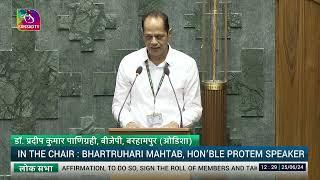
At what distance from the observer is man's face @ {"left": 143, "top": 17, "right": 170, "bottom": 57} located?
4.24 metres

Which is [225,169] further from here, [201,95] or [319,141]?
[319,141]

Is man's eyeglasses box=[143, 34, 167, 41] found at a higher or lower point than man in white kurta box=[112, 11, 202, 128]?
higher

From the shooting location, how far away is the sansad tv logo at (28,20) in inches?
201

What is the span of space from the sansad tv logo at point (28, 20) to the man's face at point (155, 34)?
1.20 meters

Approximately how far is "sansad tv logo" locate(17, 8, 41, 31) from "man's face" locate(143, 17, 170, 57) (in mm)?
1203

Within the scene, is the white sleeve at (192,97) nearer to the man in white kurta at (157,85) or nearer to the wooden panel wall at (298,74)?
the man in white kurta at (157,85)

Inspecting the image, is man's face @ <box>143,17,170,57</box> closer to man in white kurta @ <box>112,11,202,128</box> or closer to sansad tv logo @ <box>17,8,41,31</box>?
man in white kurta @ <box>112,11,202,128</box>

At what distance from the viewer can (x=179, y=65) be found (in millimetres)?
4363

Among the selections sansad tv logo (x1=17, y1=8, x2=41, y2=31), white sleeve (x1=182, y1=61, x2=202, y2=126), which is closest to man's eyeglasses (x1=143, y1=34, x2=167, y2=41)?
white sleeve (x1=182, y1=61, x2=202, y2=126)

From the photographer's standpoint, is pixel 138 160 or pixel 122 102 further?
pixel 122 102

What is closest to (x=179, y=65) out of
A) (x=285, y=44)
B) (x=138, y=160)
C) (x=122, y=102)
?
(x=122, y=102)

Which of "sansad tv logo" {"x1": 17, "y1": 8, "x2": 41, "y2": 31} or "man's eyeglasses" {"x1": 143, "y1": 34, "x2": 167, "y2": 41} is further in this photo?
Answer: "sansad tv logo" {"x1": 17, "y1": 8, "x2": 41, "y2": 31}

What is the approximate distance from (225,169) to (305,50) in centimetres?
238

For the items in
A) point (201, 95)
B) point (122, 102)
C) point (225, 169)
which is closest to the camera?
point (225, 169)
